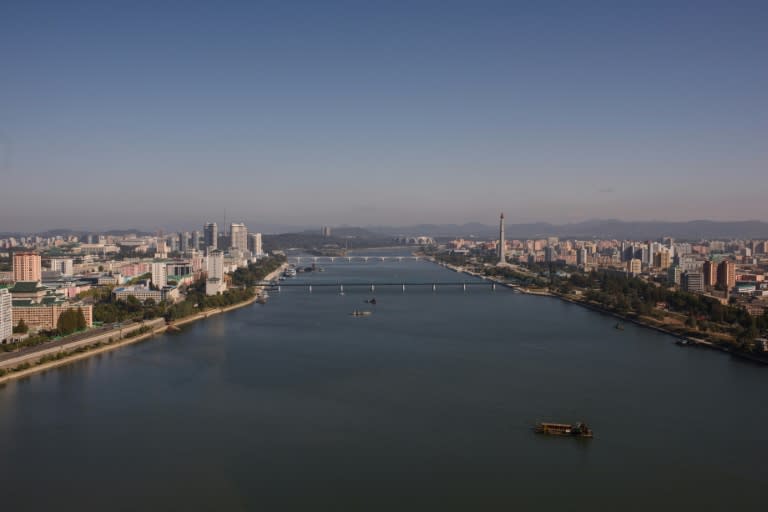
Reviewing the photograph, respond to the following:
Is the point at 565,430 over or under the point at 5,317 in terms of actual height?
under

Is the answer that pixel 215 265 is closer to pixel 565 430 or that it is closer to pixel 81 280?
pixel 81 280

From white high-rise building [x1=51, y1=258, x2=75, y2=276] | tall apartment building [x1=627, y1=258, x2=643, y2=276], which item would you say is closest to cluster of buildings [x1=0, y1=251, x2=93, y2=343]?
white high-rise building [x1=51, y1=258, x2=75, y2=276]

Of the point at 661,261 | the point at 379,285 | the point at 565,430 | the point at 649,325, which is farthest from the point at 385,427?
the point at 661,261

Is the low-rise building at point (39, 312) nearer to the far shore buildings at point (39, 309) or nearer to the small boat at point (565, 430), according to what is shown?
the far shore buildings at point (39, 309)

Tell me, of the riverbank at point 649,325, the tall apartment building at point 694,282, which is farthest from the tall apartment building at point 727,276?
the riverbank at point 649,325

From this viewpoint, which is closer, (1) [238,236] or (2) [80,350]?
(2) [80,350]

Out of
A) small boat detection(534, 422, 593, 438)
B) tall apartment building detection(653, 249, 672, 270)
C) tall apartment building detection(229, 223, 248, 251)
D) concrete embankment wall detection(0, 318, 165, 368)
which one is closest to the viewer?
small boat detection(534, 422, 593, 438)

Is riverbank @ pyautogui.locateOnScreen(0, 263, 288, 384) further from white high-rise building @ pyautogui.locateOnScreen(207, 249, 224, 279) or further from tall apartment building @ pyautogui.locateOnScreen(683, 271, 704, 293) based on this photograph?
tall apartment building @ pyautogui.locateOnScreen(683, 271, 704, 293)
